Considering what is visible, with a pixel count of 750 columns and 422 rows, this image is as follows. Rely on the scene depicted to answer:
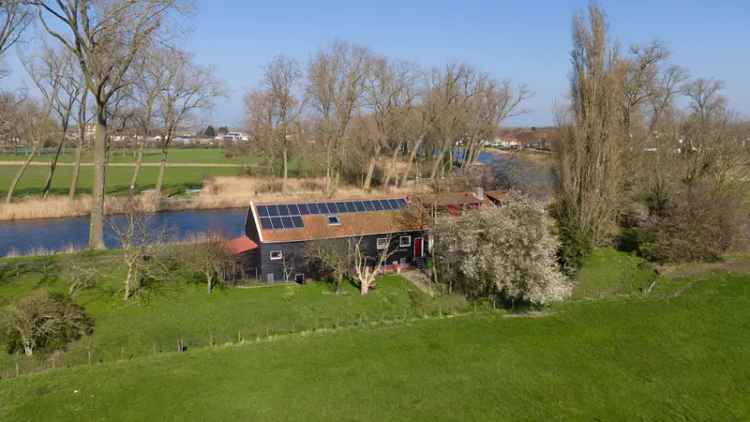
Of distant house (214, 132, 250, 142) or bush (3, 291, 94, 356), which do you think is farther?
distant house (214, 132, 250, 142)

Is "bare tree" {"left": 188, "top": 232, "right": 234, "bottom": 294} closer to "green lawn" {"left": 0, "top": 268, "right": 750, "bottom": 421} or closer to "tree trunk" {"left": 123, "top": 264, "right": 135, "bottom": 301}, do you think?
"tree trunk" {"left": 123, "top": 264, "right": 135, "bottom": 301}

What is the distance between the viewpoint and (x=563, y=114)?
115ft

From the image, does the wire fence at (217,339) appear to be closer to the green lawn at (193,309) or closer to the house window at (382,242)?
the green lawn at (193,309)

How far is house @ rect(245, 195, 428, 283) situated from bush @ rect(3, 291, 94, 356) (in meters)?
9.33

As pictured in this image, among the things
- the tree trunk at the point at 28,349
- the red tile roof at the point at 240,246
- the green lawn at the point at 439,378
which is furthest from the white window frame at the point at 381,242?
the tree trunk at the point at 28,349

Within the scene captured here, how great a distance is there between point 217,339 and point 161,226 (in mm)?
23896

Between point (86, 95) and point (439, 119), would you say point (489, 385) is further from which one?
point (439, 119)

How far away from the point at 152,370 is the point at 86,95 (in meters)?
36.5

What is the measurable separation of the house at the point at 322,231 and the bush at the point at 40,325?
9334 millimetres

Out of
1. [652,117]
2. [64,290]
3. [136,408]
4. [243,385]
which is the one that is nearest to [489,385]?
[243,385]

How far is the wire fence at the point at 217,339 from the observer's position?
16422 mm

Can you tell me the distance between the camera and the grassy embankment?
542 inches

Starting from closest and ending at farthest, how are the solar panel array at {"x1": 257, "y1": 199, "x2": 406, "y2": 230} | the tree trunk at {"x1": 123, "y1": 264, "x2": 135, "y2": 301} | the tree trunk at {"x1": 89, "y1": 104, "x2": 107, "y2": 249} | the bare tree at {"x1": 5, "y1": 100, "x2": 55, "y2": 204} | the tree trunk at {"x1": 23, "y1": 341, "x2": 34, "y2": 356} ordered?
1. the tree trunk at {"x1": 23, "y1": 341, "x2": 34, "y2": 356}
2. the tree trunk at {"x1": 123, "y1": 264, "x2": 135, "y2": 301}
3. the solar panel array at {"x1": 257, "y1": 199, "x2": 406, "y2": 230}
4. the tree trunk at {"x1": 89, "y1": 104, "x2": 107, "y2": 249}
5. the bare tree at {"x1": 5, "y1": 100, "x2": 55, "y2": 204}

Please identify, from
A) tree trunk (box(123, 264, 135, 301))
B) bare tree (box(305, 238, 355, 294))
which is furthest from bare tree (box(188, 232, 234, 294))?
bare tree (box(305, 238, 355, 294))
